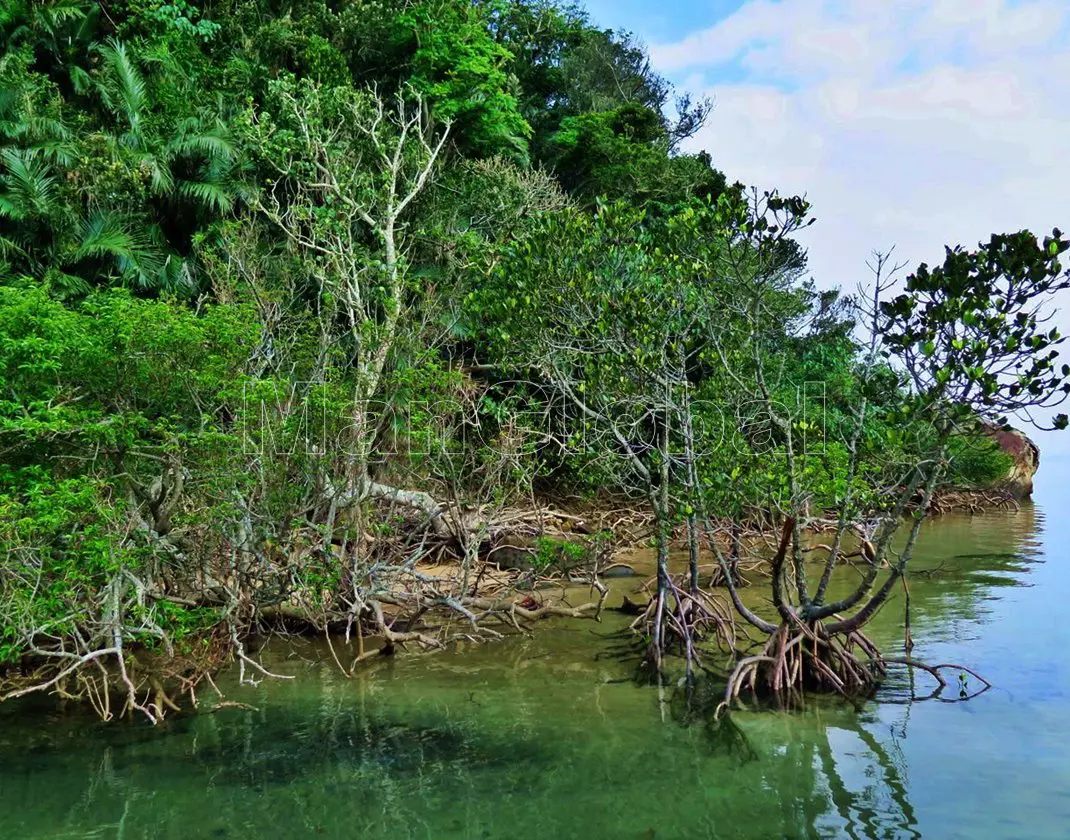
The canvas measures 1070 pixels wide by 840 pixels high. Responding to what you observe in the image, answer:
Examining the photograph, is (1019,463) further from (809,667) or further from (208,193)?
(208,193)

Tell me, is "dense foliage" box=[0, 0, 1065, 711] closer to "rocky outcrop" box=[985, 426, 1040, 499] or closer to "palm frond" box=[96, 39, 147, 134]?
"palm frond" box=[96, 39, 147, 134]

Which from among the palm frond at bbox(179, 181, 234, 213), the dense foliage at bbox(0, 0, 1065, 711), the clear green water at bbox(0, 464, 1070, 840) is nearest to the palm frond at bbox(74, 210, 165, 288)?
the dense foliage at bbox(0, 0, 1065, 711)

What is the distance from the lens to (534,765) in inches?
291

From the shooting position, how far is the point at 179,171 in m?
17.0

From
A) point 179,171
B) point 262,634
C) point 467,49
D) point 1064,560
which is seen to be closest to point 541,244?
point 262,634

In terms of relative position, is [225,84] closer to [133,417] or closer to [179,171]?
[179,171]

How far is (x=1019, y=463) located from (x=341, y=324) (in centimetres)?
2536

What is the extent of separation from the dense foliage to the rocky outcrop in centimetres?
1027

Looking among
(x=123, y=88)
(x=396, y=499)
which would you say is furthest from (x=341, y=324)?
(x=123, y=88)

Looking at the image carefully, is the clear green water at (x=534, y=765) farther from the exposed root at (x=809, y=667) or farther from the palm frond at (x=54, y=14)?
the palm frond at (x=54, y=14)

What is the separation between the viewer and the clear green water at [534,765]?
637 cm

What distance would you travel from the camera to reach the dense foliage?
8.27 meters

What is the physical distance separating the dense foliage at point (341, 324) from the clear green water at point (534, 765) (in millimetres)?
1151

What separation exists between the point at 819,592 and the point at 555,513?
758cm
